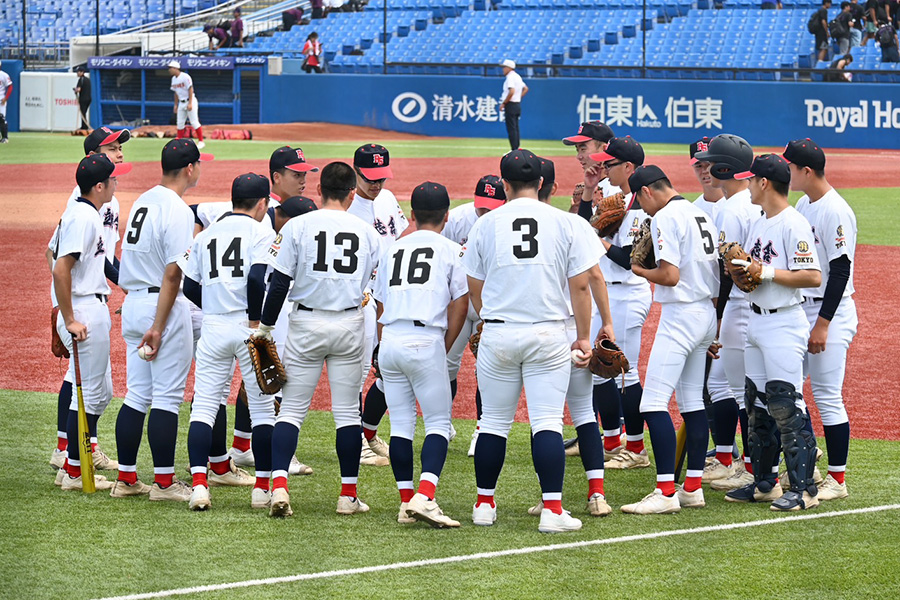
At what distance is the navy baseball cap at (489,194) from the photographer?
610 centimetres

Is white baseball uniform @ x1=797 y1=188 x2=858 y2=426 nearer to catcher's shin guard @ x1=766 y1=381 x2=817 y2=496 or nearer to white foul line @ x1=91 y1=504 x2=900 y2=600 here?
catcher's shin guard @ x1=766 y1=381 x2=817 y2=496

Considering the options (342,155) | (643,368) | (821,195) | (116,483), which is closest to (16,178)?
(342,155)

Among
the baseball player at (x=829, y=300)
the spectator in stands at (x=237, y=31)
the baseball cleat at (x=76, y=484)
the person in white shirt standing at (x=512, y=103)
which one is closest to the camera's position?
the baseball player at (x=829, y=300)

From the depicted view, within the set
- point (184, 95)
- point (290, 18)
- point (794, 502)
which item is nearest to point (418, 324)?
point (794, 502)

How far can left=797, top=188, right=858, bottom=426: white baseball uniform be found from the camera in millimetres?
5473

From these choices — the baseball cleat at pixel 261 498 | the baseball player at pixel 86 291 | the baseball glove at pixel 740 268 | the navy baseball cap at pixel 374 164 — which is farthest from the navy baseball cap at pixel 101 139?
the baseball glove at pixel 740 268

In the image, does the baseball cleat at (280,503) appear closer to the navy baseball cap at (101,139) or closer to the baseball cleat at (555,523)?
the baseball cleat at (555,523)

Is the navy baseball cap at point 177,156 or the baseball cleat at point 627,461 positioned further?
the baseball cleat at point 627,461

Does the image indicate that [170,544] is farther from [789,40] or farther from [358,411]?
[789,40]

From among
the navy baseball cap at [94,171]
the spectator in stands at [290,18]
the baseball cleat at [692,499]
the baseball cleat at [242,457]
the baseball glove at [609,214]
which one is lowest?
the baseball cleat at [242,457]

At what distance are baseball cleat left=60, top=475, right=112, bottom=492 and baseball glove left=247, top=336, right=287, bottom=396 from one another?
1085 mm

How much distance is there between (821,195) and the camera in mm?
5602

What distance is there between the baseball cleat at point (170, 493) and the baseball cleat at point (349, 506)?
748mm

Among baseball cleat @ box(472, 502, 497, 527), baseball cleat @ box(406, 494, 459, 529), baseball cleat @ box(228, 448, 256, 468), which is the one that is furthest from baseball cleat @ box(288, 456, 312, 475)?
baseball cleat @ box(472, 502, 497, 527)
